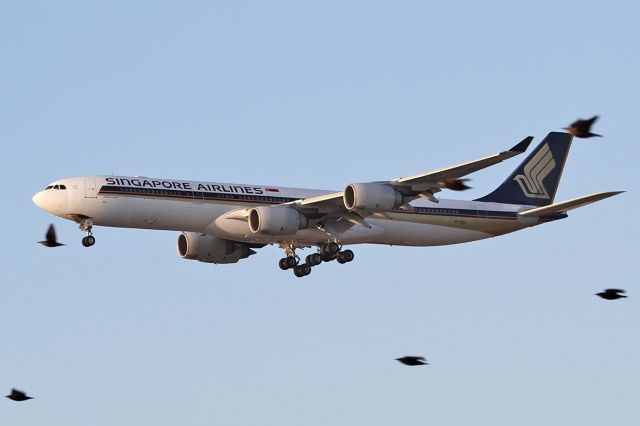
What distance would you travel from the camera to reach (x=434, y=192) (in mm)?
66500

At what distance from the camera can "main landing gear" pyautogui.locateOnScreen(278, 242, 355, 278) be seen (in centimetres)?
7069

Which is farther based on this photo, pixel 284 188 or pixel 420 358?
pixel 284 188

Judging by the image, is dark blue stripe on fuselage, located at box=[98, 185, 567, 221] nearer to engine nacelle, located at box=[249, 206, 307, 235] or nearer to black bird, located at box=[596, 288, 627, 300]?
engine nacelle, located at box=[249, 206, 307, 235]

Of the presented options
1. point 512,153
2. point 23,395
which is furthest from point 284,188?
point 23,395

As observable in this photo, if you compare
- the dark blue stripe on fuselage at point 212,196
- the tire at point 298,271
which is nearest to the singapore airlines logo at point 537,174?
the dark blue stripe on fuselage at point 212,196

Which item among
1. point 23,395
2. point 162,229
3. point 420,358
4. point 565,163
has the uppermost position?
point 565,163

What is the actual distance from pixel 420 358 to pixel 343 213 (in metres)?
19.9

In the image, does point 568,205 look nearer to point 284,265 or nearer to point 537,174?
point 537,174

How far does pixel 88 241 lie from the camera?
6662cm

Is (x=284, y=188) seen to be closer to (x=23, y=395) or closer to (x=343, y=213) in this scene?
(x=343, y=213)

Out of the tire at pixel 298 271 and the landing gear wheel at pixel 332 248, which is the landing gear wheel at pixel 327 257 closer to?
the landing gear wheel at pixel 332 248

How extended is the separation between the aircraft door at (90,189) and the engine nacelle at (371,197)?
1272 centimetres

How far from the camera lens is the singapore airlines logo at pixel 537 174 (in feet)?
261

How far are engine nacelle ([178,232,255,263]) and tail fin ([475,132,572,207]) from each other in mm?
15054
